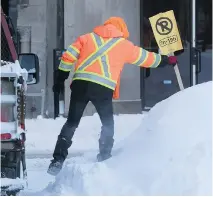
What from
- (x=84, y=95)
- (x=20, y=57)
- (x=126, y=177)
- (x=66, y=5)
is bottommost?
(x=126, y=177)

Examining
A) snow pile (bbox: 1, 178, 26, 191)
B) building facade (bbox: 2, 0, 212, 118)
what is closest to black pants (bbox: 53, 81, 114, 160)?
snow pile (bbox: 1, 178, 26, 191)

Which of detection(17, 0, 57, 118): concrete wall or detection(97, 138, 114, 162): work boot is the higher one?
detection(17, 0, 57, 118): concrete wall

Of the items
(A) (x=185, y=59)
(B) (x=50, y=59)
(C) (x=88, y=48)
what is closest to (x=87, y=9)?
(B) (x=50, y=59)

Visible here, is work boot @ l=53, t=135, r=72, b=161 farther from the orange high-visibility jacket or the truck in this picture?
the truck

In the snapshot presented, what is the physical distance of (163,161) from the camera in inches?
224

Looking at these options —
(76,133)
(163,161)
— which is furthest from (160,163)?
(76,133)

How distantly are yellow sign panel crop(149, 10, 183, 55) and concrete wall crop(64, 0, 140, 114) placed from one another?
342 centimetres

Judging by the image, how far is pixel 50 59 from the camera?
11680 mm

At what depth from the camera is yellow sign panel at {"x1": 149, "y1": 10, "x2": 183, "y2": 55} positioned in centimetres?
824

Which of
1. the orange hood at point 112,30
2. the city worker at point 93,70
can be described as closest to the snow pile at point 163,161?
the city worker at point 93,70

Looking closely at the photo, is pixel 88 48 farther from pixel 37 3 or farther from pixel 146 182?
pixel 37 3

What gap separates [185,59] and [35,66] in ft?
21.8

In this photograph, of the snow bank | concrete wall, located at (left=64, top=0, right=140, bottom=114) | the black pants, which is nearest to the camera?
the black pants

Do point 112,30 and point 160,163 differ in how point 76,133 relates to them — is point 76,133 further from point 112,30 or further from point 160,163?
point 160,163
